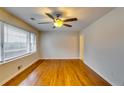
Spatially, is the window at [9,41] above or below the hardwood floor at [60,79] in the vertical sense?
above

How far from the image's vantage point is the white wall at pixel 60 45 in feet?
29.6

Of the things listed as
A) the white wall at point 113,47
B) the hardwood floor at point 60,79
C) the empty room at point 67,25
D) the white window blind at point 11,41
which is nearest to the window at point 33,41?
the empty room at point 67,25

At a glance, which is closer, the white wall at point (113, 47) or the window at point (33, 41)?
the white wall at point (113, 47)

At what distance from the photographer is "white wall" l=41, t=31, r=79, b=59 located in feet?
29.6

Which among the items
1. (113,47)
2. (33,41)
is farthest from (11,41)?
(113,47)

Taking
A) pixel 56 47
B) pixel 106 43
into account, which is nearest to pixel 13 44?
pixel 106 43

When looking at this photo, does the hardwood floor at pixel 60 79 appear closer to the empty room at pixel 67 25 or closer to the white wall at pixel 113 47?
the empty room at pixel 67 25

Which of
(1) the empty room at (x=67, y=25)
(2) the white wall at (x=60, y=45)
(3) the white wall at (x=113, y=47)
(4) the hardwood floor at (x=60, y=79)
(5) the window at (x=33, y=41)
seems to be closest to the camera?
(3) the white wall at (x=113, y=47)

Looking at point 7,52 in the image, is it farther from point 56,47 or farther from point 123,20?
point 56,47

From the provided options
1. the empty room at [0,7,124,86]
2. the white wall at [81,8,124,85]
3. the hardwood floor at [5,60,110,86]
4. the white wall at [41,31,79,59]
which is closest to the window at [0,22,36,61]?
the empty room at [0,7,124,86]

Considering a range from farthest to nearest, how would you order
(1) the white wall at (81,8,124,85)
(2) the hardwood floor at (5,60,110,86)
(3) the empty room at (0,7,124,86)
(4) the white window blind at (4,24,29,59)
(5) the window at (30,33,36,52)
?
1. (5) the window at (30,33,36,52)
2. (4) the white window blind at (4,24,29,59)
3. (2) the hardwood floor at (5,60,110,86)
4. (3) the empty room at (0,7,124,86)
5. (1) the white wall at (81,8,124,85)

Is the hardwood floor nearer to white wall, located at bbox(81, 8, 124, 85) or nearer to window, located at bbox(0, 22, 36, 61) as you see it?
white wall, located at bbox(81, 8, 124, 85)
